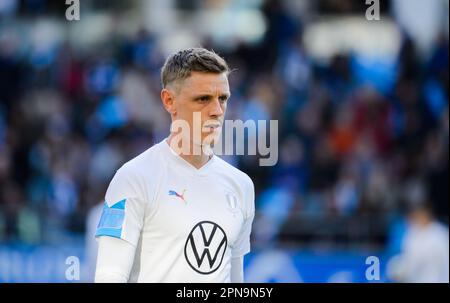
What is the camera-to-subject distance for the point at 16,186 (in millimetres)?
11914

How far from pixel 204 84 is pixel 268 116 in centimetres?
783

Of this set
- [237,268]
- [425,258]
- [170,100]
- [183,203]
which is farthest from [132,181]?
[425,258]

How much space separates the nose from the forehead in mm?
51

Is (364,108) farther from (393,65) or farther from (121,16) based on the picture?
(121,16)

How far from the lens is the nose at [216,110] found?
4.38 m

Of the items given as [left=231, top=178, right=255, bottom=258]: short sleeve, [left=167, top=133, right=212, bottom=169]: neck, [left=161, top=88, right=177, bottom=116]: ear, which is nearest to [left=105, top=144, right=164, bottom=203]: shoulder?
[left=167, top=133, right=212, bottom=169]: neck

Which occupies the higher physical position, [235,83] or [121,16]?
[121,16]

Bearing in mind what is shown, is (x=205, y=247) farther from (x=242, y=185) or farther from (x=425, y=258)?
(x=425, y=258)

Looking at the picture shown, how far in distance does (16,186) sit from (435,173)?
514 centimetres

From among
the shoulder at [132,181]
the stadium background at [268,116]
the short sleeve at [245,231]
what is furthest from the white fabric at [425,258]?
the shoulder at [132,181]

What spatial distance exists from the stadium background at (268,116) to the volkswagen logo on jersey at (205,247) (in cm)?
582

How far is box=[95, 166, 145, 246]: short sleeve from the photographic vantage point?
13.7 ft

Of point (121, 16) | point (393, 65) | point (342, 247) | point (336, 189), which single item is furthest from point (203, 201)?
point (121, 16)

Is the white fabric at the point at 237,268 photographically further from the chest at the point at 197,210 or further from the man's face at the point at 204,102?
the man's face at the point at 204,102
